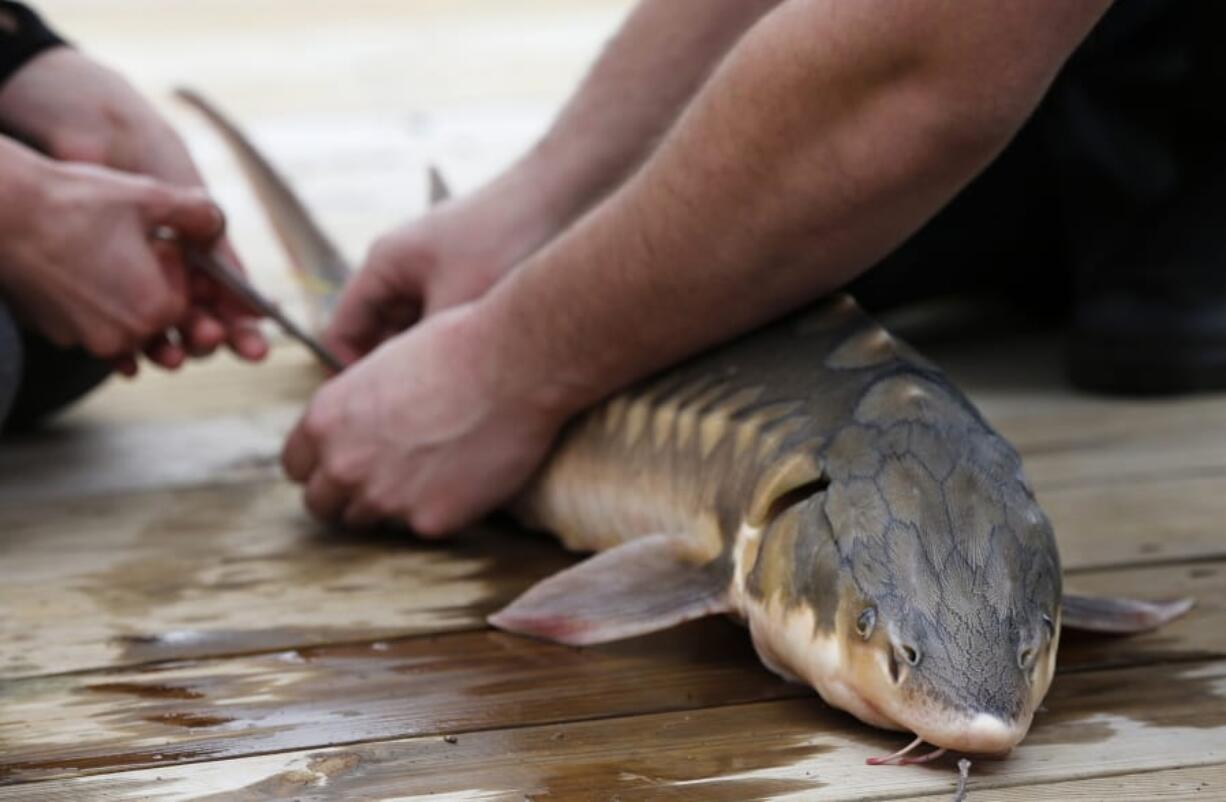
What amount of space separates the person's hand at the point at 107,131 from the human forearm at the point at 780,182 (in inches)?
20.3

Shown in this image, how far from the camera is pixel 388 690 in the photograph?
1.48 m

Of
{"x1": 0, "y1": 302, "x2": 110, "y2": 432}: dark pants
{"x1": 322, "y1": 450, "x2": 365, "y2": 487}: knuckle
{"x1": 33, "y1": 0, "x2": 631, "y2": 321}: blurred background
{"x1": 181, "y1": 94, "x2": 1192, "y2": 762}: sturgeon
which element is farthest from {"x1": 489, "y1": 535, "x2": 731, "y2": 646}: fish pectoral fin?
{"x1": 33, "y1": 0, "x2": 631, "y2": 321}: blurred background

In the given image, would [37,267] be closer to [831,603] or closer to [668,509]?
[668,509]

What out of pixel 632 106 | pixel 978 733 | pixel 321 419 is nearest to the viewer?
pixel 978 733

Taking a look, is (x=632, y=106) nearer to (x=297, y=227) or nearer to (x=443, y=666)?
(x=297, y=227)

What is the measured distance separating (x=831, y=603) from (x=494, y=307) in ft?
1.99

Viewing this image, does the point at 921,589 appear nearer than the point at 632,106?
Yes

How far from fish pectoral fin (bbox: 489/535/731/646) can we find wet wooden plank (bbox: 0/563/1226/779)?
0.07 ft

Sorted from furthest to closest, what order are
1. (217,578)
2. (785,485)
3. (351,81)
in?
(351,81) < (217,578) < (785,485)

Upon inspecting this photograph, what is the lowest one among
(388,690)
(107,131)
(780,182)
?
(388,690)

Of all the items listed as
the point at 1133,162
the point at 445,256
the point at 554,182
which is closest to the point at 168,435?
the point at 445,256

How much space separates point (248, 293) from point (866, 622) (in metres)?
1.03

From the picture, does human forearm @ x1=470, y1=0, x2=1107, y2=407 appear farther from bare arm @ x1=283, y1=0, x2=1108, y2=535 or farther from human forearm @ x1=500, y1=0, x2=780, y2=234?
human forearm @ x1=500, y1=0, x2=780, y2=234

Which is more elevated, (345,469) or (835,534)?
(835,534)
